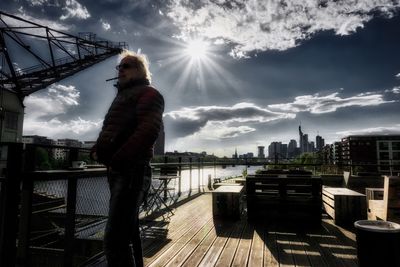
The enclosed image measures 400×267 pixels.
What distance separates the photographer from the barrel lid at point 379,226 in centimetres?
243

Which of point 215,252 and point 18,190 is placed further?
point 215,252

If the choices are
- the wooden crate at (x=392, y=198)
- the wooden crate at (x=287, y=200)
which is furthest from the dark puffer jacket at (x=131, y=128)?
the wooden crate at (x=287, y=200)

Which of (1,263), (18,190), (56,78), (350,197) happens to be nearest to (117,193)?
(18,190)

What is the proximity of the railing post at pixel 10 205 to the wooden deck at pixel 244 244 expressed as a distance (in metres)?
1.37

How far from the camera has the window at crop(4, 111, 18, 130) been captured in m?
24.7

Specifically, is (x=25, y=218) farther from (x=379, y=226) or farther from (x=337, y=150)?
(x=337, y=150)

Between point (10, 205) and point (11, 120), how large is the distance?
92.2ft

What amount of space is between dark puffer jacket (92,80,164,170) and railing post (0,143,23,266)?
1.84 feet

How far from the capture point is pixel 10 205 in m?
2.01

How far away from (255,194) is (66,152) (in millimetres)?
3999

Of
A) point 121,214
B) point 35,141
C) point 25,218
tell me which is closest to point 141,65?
point 121,214

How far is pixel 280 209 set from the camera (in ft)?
18.3

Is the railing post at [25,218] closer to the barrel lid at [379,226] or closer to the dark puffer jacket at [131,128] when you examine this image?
the dark puffer jacket at [131,128]

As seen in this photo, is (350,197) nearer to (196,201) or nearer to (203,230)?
(203,230)
